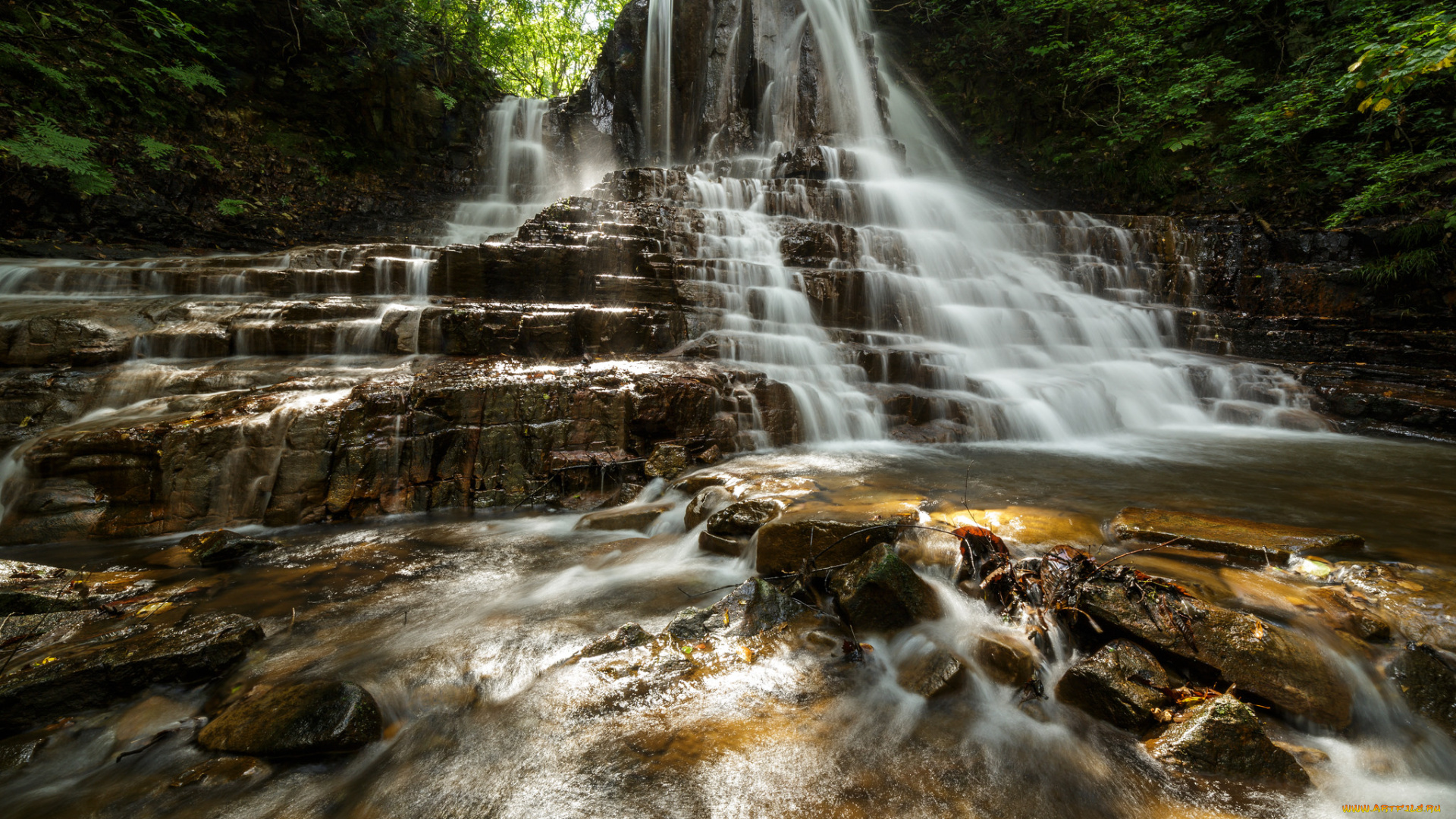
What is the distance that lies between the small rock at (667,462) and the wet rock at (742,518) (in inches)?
55.5

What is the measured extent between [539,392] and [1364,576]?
18.4 feet

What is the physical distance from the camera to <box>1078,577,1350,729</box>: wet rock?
1.95 m

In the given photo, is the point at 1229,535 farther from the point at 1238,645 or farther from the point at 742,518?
the point at 742,518

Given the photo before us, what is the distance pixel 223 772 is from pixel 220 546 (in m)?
2.45

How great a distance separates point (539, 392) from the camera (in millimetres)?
5102

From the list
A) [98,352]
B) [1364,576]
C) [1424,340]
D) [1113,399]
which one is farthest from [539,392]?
[1424,340]

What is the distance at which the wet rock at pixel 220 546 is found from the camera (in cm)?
363

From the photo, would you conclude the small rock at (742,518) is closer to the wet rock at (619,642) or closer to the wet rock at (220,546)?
the wet rock at (619,642)

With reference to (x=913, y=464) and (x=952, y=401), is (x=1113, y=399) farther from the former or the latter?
(x=913, y=464)

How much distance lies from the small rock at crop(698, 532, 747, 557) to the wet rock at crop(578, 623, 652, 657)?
3.11 feet

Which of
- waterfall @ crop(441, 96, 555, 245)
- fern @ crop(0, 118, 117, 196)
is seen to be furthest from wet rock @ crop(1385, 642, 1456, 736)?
fern @ crop(0, 118, 117, 196)

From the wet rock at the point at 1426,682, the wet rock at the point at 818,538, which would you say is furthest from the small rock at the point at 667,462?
the wet rock at the point at 1426,682

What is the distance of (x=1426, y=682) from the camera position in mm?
1927

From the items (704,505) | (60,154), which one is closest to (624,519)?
(704,505)
